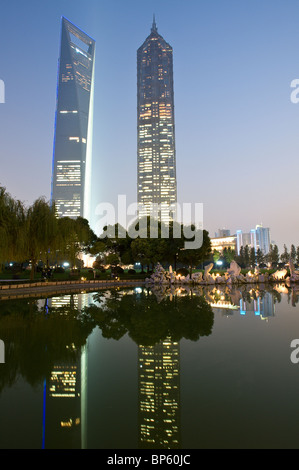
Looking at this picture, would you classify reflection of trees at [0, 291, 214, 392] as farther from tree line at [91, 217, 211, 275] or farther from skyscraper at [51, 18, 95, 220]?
skyscraper at [51, 18, 95, 220]

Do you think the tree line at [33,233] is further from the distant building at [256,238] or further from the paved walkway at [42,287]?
the distant building at [256,238]

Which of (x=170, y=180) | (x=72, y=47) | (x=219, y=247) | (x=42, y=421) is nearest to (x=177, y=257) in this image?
(x=42, y=421)

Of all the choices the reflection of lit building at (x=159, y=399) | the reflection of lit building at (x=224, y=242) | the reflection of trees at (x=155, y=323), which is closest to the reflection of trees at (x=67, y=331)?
the reflection of trees at (x=155, y=323)

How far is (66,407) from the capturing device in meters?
3.39

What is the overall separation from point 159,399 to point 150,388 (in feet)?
1.23

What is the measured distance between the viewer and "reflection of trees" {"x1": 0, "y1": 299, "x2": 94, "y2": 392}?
177 inches

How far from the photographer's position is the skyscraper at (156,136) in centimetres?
15438

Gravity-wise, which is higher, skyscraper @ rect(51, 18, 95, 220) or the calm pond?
skyscraper @ rect(51, 18, 95, 220)

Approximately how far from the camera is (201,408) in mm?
3268

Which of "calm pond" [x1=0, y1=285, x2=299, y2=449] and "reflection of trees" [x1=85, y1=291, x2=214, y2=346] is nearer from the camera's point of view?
"calm pond" [x1=0, y1=285, x2=299, y2=449]

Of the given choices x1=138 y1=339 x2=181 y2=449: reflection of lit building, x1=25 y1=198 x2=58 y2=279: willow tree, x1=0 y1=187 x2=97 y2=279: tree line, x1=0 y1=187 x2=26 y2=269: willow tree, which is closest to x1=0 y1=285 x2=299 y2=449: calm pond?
x1=138 y1=339 x2=181 y2=449: reflection of lit building

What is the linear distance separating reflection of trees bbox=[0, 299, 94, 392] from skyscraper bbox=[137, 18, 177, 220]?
471ft

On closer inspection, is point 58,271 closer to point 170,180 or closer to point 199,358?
point 199,358
